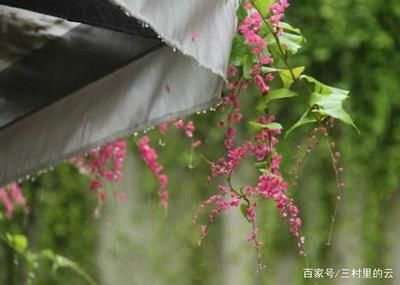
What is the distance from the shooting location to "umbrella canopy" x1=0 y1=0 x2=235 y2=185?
1.32 meters

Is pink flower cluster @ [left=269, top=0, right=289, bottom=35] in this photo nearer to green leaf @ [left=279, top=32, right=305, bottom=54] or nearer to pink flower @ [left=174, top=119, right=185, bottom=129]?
green leaf @ [left=279, top=32, right=305, bottom=54]

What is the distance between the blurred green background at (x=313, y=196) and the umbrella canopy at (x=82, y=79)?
1.41 m

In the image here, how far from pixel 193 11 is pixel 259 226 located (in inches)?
76.7

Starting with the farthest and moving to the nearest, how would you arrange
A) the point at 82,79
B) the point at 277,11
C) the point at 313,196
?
the point at 313,196
the point at 82,79
the point at 277,11

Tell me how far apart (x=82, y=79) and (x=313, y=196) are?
1.58 meters

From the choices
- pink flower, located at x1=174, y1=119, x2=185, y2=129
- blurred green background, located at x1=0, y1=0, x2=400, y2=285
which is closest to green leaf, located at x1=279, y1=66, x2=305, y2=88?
pink flower, located at x1=174, y1=119, x2=185, y2=129

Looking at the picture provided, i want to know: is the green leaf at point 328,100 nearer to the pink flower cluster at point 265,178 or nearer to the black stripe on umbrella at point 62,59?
the pink flower cluster at point 265,178

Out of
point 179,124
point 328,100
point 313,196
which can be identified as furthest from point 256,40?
point 313,196

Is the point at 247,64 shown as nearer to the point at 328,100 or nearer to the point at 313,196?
the point at 328,100

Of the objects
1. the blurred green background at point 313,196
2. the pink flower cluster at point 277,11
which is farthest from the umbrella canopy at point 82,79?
the blurred green background at point 313,196

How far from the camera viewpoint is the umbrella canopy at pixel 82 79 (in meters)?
1.32

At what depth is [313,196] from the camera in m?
3.01

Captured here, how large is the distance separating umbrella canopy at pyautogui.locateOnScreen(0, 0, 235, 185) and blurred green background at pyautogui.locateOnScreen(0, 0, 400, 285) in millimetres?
1414

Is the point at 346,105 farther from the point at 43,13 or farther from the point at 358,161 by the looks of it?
the point at 43,13
